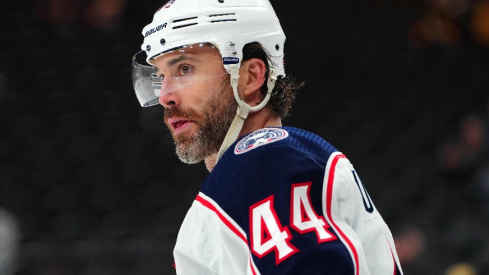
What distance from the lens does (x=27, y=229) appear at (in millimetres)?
5180

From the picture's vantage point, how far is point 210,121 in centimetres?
182

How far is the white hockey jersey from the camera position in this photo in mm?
1433

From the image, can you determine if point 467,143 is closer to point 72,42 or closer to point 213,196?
point 72,42

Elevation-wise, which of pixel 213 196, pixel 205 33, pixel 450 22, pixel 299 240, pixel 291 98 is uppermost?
pixel 450 22

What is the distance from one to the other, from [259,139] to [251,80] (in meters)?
0.34

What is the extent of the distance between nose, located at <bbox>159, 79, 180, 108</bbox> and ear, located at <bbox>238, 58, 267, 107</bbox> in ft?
0.56

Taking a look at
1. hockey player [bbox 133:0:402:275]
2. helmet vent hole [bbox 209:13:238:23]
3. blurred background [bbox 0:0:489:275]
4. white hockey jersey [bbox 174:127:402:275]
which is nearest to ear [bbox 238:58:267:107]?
hockey player [bbox 133:0:402:275]

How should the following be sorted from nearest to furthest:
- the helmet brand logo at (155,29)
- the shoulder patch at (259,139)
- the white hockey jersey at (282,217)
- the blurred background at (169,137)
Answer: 1. the white hockey jersey at (282,217)
2. the shoulder patch at (259,139)
3. the helmet brand logo at (155,29)
4. the blurred background at (169,137)

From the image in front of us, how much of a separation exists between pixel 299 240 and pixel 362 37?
191 inches

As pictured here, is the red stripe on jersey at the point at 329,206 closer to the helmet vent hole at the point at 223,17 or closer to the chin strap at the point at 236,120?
the chin strap at the point at 236,120

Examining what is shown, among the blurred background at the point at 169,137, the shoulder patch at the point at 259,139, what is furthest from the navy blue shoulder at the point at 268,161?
the blurred background at the point at 169,137

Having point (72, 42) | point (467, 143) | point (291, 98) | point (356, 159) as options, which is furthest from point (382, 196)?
point (291, 98)

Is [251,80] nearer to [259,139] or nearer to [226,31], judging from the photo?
[226,31]

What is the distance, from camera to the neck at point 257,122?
1.87 metres
